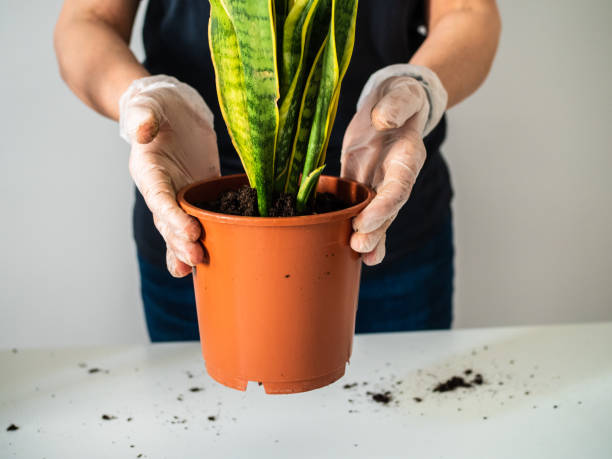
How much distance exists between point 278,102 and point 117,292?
1.39m

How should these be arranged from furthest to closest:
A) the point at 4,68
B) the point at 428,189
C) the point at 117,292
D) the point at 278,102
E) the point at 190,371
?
the point at 117,292
the point at 4,68
the point at 428,189
the point at 190,371
the point at 278,102

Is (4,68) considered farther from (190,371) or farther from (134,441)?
(134,441)

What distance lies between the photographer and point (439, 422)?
774 millimetres

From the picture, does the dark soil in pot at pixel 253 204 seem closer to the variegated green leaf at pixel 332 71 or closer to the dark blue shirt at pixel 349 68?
the variegated green leaf at pixel 332 71

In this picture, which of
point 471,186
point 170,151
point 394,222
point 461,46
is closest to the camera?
point 170,151

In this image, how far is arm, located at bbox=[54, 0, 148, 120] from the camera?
100 centimetres

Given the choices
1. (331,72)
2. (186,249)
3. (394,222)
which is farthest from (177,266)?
(394,222)

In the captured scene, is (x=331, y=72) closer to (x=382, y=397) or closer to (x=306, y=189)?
(x=306, y=189)

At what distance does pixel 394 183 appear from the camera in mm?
677

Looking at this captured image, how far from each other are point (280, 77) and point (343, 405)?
46 cm

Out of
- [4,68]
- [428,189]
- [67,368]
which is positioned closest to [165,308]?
[67,368]

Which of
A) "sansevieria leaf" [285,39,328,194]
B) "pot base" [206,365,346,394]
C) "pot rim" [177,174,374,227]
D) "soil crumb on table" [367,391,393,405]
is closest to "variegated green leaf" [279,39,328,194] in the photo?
"sansevieria leaf" [285,39,328,194]

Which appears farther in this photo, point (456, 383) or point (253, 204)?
point (456, 383)

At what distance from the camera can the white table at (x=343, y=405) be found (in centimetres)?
73
